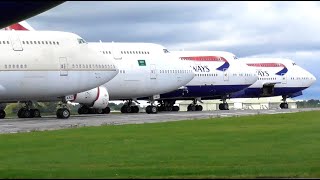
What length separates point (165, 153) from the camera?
21.6 m

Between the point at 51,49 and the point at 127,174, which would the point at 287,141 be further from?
the point at 51,49

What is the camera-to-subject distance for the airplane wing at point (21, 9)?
879 centimetres

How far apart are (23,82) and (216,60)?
32077mm

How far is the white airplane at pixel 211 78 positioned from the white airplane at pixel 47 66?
68.6 ft

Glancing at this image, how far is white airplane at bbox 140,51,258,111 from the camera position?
7419 centimetres

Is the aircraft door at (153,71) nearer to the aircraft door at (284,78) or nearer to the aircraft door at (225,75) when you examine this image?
the aircraft door at (225,75)

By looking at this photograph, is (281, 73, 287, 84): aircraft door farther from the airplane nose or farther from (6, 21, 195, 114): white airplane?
(6, 21, 195, 114): white airplane

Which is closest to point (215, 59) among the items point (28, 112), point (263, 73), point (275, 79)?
point (263, 73)

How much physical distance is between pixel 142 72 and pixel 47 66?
16.0m

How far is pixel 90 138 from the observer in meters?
27.9

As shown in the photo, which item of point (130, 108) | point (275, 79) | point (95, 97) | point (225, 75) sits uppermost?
point (275, 79)

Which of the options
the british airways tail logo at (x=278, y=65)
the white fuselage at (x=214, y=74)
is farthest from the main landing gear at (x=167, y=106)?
the british airways tail logo at (x=278, y=65)

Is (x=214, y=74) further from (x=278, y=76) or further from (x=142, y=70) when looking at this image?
(x=278, y=76)

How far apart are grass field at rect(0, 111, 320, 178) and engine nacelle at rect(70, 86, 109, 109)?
2436 centimetres
